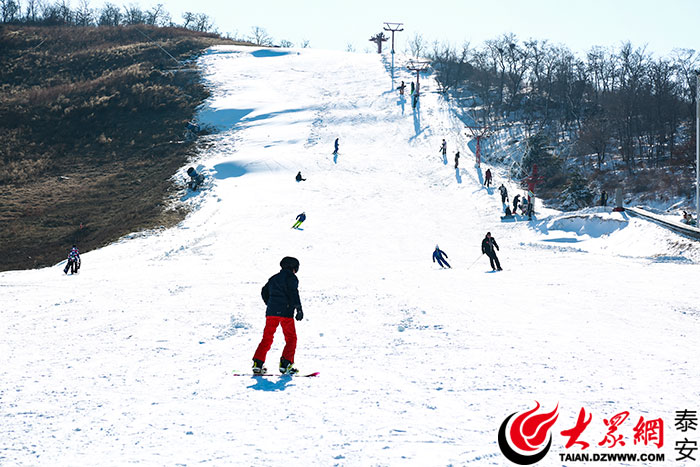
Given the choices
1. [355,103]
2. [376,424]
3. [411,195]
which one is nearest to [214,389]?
[376,424]

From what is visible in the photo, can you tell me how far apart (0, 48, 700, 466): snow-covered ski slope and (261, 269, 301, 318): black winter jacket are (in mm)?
925

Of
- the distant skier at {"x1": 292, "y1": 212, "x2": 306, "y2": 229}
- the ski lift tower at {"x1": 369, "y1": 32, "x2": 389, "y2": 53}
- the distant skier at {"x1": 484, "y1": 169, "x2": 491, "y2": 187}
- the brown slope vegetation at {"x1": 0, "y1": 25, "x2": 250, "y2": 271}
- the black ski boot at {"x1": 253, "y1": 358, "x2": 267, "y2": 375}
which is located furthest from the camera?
the ski lift tower at {"x1": 369, "y1": 32, "x2": 389, "y2": 53}

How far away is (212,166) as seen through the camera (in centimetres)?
4356

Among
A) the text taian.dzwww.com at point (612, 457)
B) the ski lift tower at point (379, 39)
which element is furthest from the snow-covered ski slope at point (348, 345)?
the ski lift tower at point (379, 39)

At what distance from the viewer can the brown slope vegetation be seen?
114 ft

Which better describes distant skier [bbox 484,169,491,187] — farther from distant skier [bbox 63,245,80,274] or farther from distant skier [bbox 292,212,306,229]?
distant skier [bbox 63,245,80,274]

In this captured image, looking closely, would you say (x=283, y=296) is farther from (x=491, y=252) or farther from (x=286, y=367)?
(x=491, y=252)

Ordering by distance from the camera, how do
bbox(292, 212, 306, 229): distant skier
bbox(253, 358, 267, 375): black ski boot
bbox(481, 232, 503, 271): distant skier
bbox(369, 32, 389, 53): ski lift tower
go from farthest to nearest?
bbox(369, 32, 389, 53): ski lift tower < bbox(292, 212, 306, 229): distant skier < bbox(481, 232, 503, 271): distant skier < bbox(253, 358, 267, 375): black ski boot

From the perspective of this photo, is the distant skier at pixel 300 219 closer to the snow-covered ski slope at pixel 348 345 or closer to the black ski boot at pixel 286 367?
the snow-covered ski slope at pixel 348 345

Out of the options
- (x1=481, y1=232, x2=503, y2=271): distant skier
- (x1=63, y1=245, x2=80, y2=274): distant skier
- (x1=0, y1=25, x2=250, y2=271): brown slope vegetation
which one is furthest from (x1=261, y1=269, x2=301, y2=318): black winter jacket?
(x1=0, y1=25, x2=250, y2=271): brown slope vegetation

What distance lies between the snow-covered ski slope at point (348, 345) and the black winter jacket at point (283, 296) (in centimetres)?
93

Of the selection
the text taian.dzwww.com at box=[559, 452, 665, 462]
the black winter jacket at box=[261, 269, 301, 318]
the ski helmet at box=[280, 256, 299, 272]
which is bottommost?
the text taian.dzwww.com at box=[559, 452, 665, 462]

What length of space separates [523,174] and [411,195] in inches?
618

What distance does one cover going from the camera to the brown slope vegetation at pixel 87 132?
3478 centimetres
